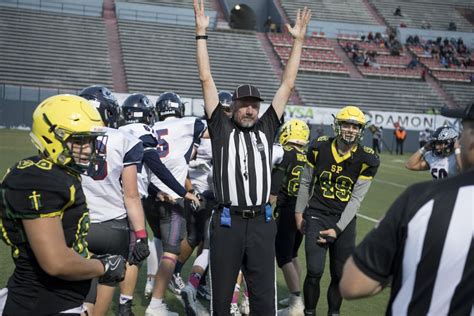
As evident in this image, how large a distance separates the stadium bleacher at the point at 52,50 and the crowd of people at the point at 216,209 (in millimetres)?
27664

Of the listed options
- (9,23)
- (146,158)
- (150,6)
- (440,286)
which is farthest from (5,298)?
(150,6)

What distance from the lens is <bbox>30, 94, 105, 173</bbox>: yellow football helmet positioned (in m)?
3.10

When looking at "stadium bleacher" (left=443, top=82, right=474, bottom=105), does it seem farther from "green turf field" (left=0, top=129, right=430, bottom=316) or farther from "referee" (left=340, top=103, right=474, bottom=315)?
"referee" (left=340, top=103, right=474, bottom=315)

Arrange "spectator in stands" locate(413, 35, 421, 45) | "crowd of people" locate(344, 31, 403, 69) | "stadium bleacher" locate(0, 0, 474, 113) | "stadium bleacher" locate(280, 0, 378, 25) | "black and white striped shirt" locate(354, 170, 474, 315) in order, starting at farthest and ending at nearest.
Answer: "stadium bleacher" locate(280, 0, 378, 25) < "spectator in stands" locate(413, 35, 421, 45) < "crowd of people" locate(344, 31, 403, 69) < "stadium bleacher" locate(0, 0, 474, 113) < "black and white striped shirt" locate(354, 170, 474, 315)

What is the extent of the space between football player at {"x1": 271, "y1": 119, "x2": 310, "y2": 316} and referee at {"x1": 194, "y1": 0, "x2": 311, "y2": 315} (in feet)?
4.93

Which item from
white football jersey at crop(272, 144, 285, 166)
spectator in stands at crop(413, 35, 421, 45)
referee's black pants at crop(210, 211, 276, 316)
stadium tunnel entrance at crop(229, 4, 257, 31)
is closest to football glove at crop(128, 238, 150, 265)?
referee's black pants at crop(210, 211, 276, 316)

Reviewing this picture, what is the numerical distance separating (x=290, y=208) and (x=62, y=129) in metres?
3.76

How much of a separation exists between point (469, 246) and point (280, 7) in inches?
1736

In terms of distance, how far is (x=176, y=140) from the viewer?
21.1 ft

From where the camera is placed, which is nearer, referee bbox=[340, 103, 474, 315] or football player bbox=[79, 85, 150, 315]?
referee bbox=[340, 103, 474, 315]

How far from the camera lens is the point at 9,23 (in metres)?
35.8

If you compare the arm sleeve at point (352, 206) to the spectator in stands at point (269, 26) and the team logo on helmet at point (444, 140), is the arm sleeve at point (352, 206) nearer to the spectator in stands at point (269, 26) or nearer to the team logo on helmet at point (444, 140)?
the team logo on helmet at point (444, 140)

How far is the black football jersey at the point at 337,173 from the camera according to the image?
5.87 metres

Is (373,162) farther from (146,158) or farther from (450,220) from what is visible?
(450,220)
